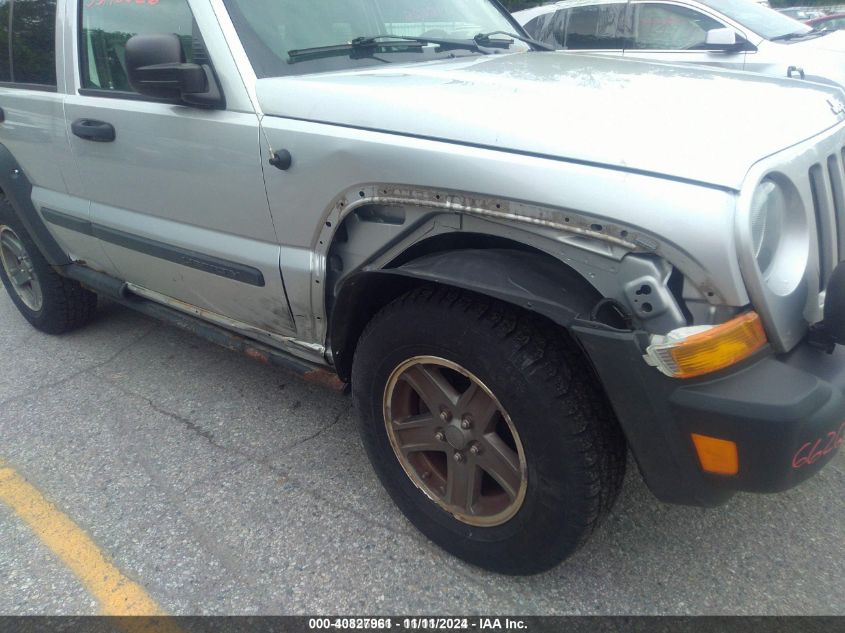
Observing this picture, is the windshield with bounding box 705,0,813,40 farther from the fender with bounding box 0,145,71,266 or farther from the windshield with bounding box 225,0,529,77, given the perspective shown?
the fender with bounding box 0,145,71,266

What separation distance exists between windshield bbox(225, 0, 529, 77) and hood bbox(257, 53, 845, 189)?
5.1 inches

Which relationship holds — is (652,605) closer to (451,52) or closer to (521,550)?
(521,550)

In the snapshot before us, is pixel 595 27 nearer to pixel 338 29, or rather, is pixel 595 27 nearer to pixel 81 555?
pixel 338 29

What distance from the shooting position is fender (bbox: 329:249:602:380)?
5.61ft

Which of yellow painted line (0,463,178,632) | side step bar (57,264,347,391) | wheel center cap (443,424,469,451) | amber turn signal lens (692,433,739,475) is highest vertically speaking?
amber turn signal lens (692,433,739,475)

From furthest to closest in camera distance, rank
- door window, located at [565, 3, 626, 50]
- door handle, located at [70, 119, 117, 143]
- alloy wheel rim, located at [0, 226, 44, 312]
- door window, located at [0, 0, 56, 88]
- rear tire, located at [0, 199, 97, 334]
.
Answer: door window, located at [565, 3, 626, 50] < alloy wheel rim, located at [0, 226, 44, 312] < rear tire, located at [0, 199, 97, 334] < door window, located at [0, 0, 56, 88] < door handle, located at [70, 119, 117, 143]

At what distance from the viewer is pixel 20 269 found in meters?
4.20

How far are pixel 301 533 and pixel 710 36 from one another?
529cm

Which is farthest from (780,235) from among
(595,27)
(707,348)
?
(595,27)

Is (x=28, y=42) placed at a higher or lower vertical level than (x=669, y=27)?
higher

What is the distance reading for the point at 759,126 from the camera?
5.87 ft

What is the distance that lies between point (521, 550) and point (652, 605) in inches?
17.4

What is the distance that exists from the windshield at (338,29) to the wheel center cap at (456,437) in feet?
4.41

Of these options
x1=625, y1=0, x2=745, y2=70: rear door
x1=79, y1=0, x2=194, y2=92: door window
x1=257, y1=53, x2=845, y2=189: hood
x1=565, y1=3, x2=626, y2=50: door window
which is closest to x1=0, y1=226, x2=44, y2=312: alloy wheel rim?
x1=79, y1=0, x2=194, y2=92: door window
